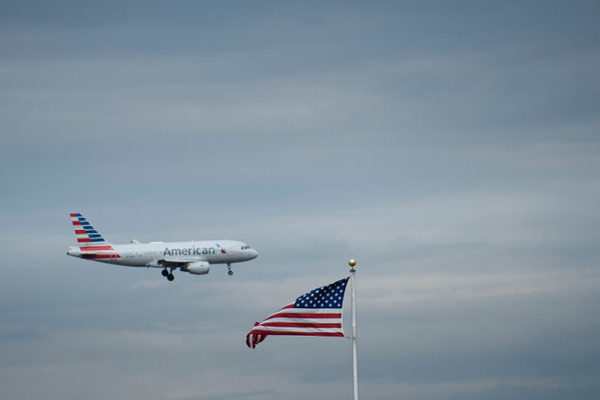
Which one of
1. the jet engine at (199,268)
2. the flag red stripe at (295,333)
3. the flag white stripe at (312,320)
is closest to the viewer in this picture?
the flag red stripe at (295,333)

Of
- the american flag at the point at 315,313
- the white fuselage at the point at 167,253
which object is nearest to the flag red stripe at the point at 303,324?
the american flag at the point at 315,313

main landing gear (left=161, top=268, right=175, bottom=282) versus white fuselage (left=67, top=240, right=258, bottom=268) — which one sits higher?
white fuselage (left=67, top=240, right=258, bottom=268)

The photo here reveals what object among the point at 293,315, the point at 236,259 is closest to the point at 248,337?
the point at 293,315

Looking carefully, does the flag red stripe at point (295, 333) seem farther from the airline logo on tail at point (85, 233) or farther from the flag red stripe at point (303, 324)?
the airline logo on tail at point (85, 233)

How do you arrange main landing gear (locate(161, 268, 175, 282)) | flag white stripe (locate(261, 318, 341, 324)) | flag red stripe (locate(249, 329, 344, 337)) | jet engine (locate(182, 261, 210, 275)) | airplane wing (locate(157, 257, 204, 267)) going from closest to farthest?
flag red stripe (locate(249, 329, 344, 337)) < flag white stripe (locate(261, 318, 341, 324)) < jet engine (locate(182, 261, 210, 275)) < airplane wing (locate(157, 257, 204, 267)) < main landing gear (locate(161, 268, 175, 282))

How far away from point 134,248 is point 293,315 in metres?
110

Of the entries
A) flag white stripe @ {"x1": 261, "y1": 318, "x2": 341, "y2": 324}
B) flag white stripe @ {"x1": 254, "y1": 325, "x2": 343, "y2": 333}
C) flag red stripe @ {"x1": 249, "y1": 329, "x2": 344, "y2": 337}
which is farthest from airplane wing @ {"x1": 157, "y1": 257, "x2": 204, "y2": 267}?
flag white stripe @ {"x1": 261, "y1": 318, "x2": 341, "y2": 324}

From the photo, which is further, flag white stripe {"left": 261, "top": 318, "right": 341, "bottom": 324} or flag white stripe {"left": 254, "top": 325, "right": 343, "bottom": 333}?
flag white stripe {"left": 261, "top": 318, "right": 341, "bottom": 324}

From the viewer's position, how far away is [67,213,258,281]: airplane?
174 meters

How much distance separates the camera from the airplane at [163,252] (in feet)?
571

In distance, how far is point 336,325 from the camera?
69.9 m

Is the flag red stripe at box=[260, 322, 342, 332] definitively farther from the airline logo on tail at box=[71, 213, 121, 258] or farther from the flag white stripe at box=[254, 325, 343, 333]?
the airline logo on tail at box=[71, 213, 121, 258]

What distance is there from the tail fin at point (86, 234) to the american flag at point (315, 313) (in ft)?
366

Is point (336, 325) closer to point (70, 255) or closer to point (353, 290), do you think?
point (353, 290)
